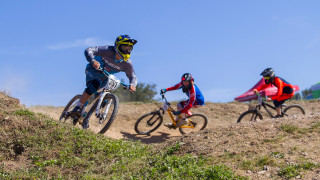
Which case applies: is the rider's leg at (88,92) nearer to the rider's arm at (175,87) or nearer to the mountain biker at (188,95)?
the mountain biker at (188,95)

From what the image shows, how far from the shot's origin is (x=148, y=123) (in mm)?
11836

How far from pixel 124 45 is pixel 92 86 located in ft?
4.88

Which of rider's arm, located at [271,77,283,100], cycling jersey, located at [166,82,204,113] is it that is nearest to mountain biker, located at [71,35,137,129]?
cycling jersey, located at [166,82,204,113]

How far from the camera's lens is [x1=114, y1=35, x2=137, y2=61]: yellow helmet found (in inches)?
333

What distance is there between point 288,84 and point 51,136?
922cm

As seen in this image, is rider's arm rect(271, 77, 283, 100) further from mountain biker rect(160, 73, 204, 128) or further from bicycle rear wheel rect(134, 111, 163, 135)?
bicycle rear wheel rect(134, 111, 163, 135)

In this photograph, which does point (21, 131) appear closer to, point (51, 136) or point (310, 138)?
point (51, 136)

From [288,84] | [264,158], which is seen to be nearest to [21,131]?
[264,158]

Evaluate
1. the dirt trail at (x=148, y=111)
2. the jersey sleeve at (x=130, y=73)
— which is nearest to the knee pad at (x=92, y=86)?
the jersey sleeve at (x=130, y=73)

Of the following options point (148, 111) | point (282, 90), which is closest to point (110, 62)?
point (148, 111)

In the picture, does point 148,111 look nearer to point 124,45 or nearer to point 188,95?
point 188,95

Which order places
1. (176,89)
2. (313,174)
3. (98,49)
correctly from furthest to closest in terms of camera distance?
(176,89)
(98,49)
(313,174)

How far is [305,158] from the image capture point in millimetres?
5445

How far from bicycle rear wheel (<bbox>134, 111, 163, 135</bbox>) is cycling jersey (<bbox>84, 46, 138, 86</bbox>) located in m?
3.12
